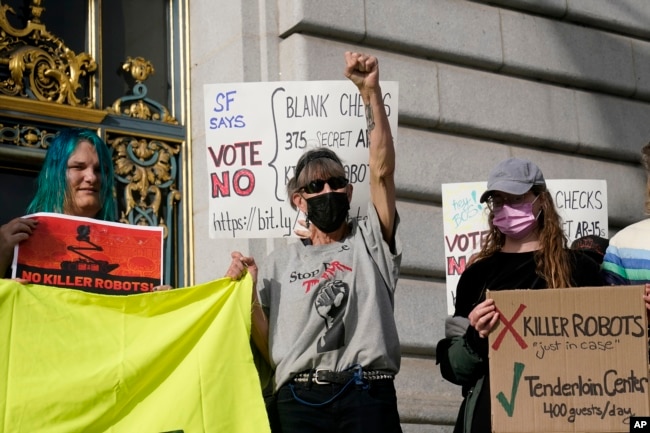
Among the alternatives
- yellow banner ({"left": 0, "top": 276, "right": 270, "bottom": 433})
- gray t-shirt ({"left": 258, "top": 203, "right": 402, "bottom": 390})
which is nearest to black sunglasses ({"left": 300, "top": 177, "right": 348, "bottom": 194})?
gray t-shirt ({"left": 258, "top": 203, "right": 402, "bottom": 390})

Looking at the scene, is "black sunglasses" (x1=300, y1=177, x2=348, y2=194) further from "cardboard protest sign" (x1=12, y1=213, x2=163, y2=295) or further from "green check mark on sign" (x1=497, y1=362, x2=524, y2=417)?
"green check mark on sign" (x1=497, y1=362, x2=524, y2=417)

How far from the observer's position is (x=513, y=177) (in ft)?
22.3

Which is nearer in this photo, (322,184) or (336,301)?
(336,301)

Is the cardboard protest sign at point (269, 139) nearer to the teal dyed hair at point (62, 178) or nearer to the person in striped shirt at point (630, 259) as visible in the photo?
the teal dyed hair at point (62, 178)

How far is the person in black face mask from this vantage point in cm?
654

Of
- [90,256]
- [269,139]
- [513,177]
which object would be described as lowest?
[90,256]

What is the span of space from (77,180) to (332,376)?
1539 mm

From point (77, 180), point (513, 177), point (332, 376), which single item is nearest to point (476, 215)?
point (513, 177)

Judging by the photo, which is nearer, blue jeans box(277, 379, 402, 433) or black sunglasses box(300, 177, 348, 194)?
blue jeans box(277, 379, 402, 433)

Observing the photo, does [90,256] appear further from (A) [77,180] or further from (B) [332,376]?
(B) [332,376]

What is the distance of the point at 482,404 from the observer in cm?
651

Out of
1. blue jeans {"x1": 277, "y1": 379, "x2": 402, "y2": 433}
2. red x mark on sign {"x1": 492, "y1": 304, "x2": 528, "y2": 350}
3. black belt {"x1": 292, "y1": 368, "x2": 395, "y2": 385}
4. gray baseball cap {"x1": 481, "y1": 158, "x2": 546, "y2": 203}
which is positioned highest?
gray baseball cap {"x1": 481, "y1": 158, "x2": 546, "y2": 203}

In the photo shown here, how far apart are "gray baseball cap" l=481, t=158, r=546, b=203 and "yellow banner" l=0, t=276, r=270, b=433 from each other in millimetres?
1261

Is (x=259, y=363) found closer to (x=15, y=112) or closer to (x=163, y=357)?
(x=163, y=357)
